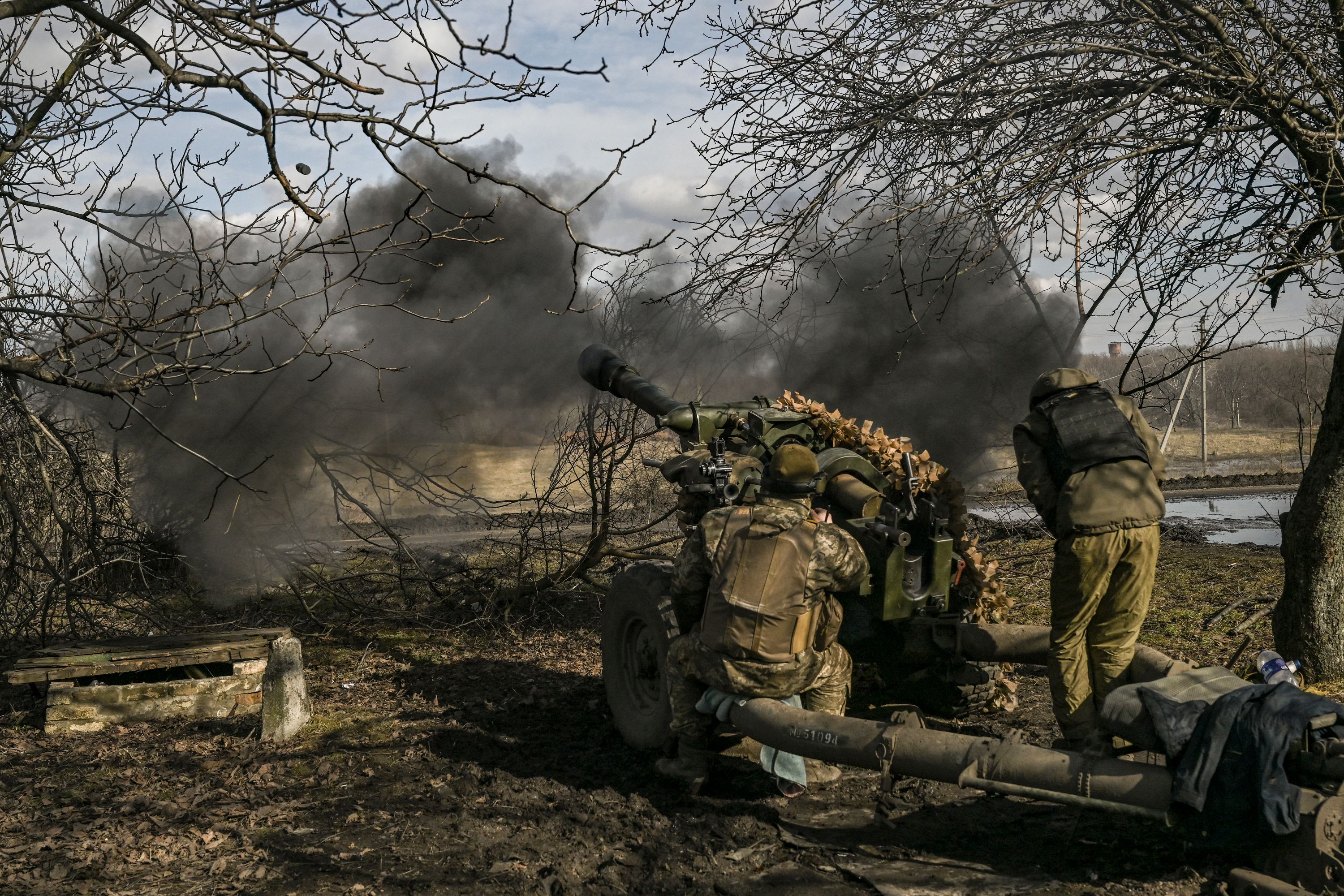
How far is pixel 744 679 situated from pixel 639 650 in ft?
4.50

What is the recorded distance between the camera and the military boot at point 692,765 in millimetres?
5109

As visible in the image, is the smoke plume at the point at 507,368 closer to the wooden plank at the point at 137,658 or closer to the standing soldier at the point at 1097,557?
the wooden plank at the point at 137,658

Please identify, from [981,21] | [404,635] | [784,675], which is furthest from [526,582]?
[981,21]

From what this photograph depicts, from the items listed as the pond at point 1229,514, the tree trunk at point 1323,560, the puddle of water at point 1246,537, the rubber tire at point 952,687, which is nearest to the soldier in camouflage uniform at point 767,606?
the rubber tire at point 952,687

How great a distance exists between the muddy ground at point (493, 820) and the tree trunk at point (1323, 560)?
1.68 m

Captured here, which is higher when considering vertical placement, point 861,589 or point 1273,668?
point 861,589

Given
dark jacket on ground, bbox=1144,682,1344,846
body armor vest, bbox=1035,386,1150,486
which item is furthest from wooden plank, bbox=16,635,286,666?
dark jacket on ground, bbox=1144,682,1344,846

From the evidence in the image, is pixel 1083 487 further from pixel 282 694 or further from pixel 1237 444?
pixel 1237 444

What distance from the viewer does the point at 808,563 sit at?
4867mm

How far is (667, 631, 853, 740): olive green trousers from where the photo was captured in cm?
487

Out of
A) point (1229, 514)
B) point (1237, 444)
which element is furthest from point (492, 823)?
point (1237, 444)

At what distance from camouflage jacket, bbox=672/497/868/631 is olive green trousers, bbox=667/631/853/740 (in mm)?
259

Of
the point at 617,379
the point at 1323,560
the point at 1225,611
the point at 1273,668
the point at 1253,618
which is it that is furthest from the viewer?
the point at 1225,611

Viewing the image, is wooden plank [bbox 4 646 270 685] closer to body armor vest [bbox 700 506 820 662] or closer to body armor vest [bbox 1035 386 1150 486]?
body armor vest [bbox 700 506 820 662]
